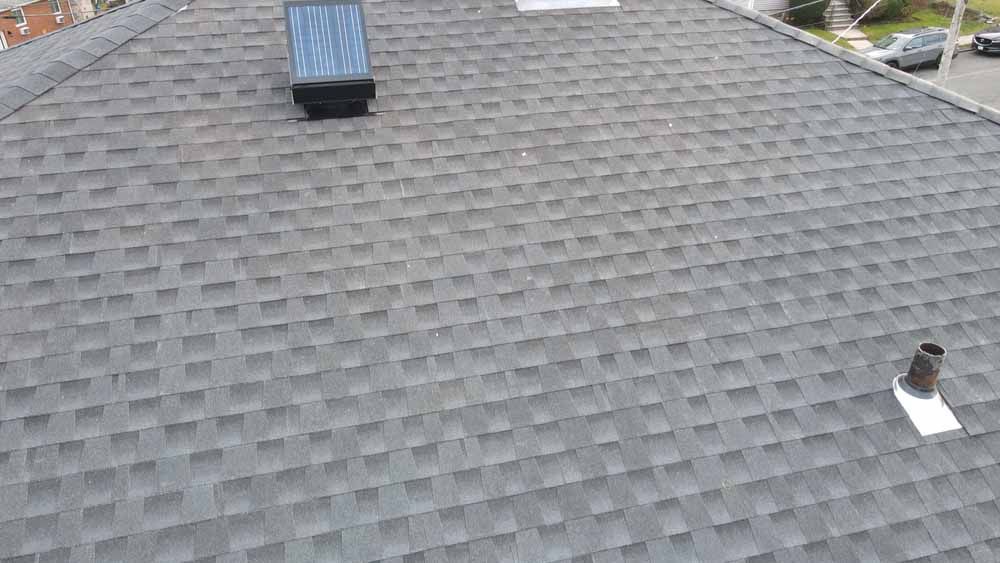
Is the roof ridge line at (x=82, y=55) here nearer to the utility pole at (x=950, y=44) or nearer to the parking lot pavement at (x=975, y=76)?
the utility pole at (x=950, y=44)

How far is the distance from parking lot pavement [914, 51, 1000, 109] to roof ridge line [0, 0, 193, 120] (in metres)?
24.1

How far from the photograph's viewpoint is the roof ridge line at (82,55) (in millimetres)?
7176

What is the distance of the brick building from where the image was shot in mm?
33500

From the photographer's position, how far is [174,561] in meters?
4.71

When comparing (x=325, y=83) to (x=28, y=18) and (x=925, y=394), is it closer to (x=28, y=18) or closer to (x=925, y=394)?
(x=925, y=394)

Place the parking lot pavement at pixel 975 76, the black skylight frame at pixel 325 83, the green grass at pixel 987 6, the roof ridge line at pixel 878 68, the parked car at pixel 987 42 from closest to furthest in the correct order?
1. the black skylight frame at pixel 325 83
2. the roof ridge line at pixel 878 68
3. the parking lot pavement at pixel 975 76
4. the parked car at pixel 987 42
5. the green grass at pixel 987 6

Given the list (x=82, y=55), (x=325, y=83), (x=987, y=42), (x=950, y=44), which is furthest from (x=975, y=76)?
(x=82, y=55)

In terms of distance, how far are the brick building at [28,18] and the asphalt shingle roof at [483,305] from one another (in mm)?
31786

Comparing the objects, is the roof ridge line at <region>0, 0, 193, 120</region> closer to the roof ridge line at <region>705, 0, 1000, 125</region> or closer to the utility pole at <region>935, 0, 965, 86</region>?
the roof ridge line at <region>705, 0, 1000, 125</region>

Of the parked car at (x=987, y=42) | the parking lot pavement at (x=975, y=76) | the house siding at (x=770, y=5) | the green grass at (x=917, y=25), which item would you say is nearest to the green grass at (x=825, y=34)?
the green grass at (x=917, y=25)

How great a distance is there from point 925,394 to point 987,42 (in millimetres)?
26751

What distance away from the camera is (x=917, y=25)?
94.3 feet

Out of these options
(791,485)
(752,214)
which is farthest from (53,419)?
(752,214)

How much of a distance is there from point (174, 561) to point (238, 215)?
3158 mm
